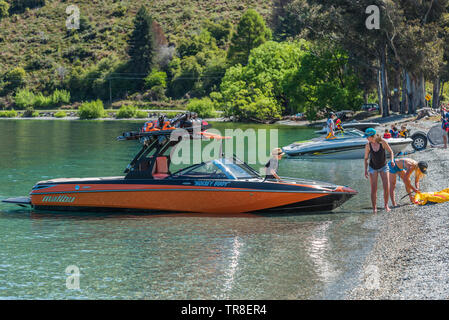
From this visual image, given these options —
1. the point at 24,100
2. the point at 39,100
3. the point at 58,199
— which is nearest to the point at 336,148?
the point at 58,199

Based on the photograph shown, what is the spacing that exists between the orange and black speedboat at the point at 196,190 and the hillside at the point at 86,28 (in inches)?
5259

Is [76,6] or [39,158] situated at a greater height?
[76,6]

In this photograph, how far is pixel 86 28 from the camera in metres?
170

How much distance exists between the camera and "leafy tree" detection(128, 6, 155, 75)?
13088cm

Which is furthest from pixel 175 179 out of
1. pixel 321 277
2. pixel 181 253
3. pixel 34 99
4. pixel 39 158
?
pixel 34 99

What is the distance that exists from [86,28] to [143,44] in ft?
151

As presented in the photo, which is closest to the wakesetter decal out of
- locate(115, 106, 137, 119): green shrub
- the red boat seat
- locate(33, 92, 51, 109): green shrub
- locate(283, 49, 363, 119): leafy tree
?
the red boat seat

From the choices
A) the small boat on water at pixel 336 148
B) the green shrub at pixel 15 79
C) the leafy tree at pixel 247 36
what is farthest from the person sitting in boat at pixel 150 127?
the green shrub at pixel 15 79

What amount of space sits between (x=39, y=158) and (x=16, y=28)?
163926 mm

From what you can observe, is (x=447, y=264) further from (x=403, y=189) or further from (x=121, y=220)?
(x=403, y=189)

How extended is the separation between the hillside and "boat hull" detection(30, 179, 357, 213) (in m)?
133

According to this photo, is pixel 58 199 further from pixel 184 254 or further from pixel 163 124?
pixel 184 254

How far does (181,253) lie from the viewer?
39.4 feet

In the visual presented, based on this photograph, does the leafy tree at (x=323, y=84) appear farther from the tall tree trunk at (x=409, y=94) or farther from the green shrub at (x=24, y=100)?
the green shrub at (x=24, y=100)
